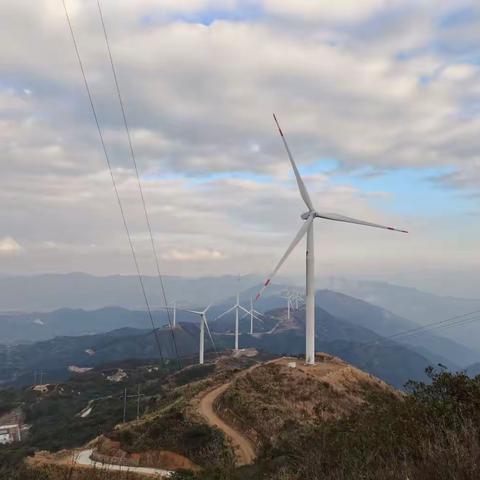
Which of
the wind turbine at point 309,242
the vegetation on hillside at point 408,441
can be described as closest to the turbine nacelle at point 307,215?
the wind turbine at point 309,242

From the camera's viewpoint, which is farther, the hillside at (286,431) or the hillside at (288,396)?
the hillside at (288,396)

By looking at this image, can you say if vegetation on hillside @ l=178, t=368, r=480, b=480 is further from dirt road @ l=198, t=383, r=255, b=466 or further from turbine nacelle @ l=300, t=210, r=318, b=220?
turbine nacelle @ l=300, t=210, r=318, b=220

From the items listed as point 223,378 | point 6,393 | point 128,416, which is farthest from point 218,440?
point 6,393

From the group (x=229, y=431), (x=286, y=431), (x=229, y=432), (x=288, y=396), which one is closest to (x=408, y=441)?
(x=286, y=431)

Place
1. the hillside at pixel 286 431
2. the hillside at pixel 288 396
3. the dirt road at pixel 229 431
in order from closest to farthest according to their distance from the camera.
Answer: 1. the hillside at pixel 286 431
2. the dirt road at pixel 229 431
3. the hillside at pixel 288 396

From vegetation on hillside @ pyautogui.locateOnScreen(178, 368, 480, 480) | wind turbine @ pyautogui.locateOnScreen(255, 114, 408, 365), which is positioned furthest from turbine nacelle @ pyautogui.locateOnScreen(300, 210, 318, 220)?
vegetation on hillside @ pyautogui.locateOnScreen(178, 368, 480, 480)

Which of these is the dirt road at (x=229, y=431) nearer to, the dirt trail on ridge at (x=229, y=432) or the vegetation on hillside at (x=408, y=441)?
the dirt trail on ridge at (x=229, y=432)

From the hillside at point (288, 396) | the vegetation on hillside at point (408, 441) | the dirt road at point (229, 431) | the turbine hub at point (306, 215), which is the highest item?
the turbine hub at point (306, 215)

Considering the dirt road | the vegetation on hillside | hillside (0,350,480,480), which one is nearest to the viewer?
the vegetation on hillside

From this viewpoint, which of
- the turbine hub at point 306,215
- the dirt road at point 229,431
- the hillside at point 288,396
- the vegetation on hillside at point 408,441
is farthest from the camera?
the turbine hub at point 306,215

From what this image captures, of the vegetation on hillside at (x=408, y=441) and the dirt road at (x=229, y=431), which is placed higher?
the vegetation on hillside at (x=408, y=441)

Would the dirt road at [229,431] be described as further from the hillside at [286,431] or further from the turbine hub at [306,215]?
the turbine hub at [306,215]
